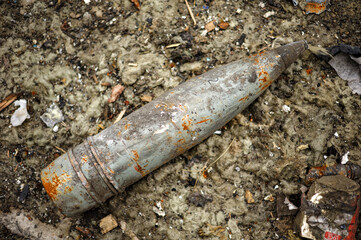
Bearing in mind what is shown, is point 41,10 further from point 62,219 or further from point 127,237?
point 127,237

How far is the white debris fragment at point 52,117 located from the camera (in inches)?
112

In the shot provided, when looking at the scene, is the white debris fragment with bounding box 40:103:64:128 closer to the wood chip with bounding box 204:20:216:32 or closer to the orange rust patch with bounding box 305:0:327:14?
the wood chip with bounding box 204:20:216:32

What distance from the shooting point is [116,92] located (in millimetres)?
2797

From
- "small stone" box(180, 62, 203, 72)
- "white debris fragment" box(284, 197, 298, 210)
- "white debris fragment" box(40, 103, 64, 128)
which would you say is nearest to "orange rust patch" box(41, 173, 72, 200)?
"white debris fragment" box(40, 103, 64, 128)

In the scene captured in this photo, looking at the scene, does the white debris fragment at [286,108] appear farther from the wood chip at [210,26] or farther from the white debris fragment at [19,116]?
the white debris fragment at [19,116]

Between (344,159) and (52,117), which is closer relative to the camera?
(344,159)

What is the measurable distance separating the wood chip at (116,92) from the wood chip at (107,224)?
1323 millimetres

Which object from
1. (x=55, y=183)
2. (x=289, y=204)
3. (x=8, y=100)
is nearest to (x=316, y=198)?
(x=289, y=204)

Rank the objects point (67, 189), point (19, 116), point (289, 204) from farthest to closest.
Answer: point (19, 116), point (289, 204), point (67, 189)

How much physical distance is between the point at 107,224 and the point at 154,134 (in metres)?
1.30

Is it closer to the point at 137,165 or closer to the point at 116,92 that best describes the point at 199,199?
the point at 137,165

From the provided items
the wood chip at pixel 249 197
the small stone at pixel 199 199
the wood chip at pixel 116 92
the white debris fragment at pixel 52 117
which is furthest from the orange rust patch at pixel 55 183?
the wood chip at pixel 249 197

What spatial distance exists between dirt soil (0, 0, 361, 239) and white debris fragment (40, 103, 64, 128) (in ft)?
0.19

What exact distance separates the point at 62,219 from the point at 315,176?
2833mm
